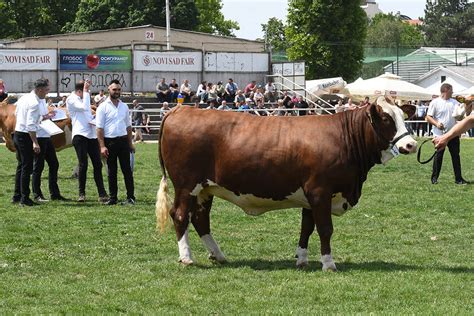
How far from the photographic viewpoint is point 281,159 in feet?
33.9

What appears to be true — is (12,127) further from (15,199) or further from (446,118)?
(446,118)

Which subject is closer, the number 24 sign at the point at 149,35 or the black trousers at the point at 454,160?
the black trousers at the point at 454,160

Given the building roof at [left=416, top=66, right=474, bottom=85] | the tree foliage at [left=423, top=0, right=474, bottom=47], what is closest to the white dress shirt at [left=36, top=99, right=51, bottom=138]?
the building roof at [left=416, top=66, right=474, bottom=85]

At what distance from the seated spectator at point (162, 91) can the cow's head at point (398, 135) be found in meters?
33.4

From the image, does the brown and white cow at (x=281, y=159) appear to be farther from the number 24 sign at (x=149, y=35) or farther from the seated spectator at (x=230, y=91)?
the number 24 sign at (x=149, y=35)

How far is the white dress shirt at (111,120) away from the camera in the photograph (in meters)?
15.3

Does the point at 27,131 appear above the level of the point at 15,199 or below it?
above

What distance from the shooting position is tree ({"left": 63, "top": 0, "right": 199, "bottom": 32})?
86688mm

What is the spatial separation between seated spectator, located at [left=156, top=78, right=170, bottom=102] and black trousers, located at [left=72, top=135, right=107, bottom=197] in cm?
2706

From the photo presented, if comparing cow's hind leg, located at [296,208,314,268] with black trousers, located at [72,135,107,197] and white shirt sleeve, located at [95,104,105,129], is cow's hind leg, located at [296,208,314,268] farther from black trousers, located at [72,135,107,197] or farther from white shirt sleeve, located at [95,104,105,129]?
black trousers, located at [72,135,107,197]

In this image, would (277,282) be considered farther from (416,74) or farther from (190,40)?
(416,74)

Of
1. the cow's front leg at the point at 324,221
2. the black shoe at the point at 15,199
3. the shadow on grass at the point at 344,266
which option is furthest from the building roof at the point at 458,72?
the cow's front leg at the point at 324,221

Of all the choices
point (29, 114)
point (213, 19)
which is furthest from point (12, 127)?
point (213, 19)

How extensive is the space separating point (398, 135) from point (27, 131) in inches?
290
